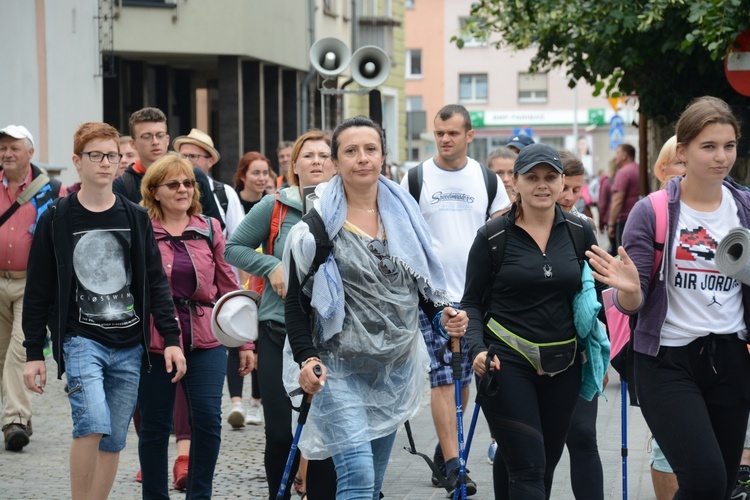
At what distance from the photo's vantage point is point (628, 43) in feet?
45.2

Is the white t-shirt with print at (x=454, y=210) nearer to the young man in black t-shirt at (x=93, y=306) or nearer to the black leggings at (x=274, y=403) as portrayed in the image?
the black leggings at (x=274, y=403)

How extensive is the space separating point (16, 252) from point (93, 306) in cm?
350

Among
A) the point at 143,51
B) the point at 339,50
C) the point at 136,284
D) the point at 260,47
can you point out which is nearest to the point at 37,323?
the point at 136,284

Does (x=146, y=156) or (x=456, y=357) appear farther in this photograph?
(x=146, y=156)

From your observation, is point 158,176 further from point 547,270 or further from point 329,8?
point 329,8

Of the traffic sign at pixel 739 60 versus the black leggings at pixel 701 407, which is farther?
the traffic sign at pixel 739 60

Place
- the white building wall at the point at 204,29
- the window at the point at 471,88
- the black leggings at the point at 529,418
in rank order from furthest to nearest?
the window at the point at 471,88 < the white building wall at the point at 204,29 < the black leggings at the point at 529,418

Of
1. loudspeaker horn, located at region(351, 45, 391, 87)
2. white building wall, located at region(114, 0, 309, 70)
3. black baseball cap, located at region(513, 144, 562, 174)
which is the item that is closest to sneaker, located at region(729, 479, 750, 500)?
black baseball cap, located at region(513, 144, 562, 174)

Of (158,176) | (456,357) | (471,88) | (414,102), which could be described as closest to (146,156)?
(158,176)

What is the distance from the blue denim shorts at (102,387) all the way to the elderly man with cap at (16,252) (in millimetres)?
3302

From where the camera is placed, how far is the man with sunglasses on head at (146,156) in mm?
7984

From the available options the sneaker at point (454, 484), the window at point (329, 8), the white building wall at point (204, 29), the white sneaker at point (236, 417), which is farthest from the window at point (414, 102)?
the sneaker at point (454, 484)

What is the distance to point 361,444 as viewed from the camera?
5328 mm

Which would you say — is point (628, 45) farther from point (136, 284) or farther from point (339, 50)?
point (136, 284)
